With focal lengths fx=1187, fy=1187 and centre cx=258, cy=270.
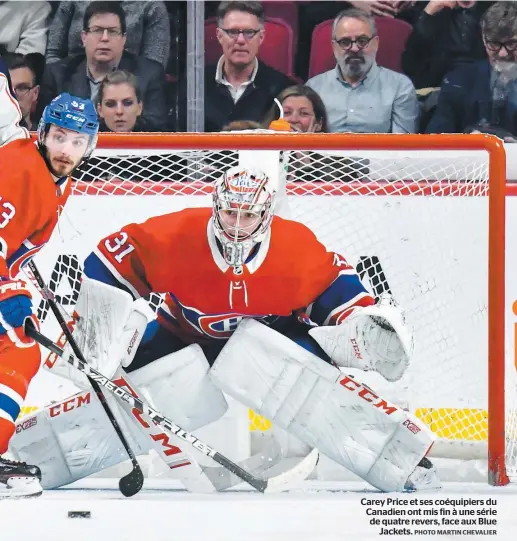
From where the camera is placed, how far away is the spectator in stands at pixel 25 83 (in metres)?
3.95

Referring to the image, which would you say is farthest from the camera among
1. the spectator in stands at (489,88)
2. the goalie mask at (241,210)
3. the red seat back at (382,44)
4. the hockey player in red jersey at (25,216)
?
the red seat back at (382,44)

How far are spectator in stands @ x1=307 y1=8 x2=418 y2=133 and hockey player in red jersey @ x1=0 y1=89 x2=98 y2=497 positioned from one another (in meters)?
1.33

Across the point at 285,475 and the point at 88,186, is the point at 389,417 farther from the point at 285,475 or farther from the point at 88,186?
the point at 88,186

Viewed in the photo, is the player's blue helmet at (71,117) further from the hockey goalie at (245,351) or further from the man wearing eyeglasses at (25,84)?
the man wearing eyeglasses at (25,84)

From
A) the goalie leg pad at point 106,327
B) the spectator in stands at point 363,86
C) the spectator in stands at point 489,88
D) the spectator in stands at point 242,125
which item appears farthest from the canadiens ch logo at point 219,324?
the spectator in stands at point 489,88

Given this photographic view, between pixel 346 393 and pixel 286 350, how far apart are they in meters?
0.19

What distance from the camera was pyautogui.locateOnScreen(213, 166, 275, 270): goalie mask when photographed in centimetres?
290

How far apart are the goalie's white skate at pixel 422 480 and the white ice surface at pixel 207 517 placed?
0.31 ft

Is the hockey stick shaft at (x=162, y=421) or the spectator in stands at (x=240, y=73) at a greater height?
the spectator in stands at (x=240, y=73)

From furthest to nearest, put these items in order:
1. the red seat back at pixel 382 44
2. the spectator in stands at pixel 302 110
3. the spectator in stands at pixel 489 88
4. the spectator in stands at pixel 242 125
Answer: the red seat back at pixel 382 44 → the spectator in stands at pixel 489 88 → the spectator in stands at pixel 302 110 → the spectator in stands at pixel 242 125

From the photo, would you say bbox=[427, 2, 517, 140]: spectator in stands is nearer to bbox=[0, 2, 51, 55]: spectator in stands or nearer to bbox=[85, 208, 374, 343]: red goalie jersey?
bbox=[85, 208, 374, 343]: red goalie jersey

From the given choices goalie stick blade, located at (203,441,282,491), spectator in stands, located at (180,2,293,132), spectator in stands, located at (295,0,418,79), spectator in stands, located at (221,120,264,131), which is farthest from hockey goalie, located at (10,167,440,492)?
spectator in stands, located at (295,0,418,79)

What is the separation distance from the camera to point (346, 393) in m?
3.03

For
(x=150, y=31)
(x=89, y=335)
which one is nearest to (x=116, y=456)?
(x=89, y=335)
